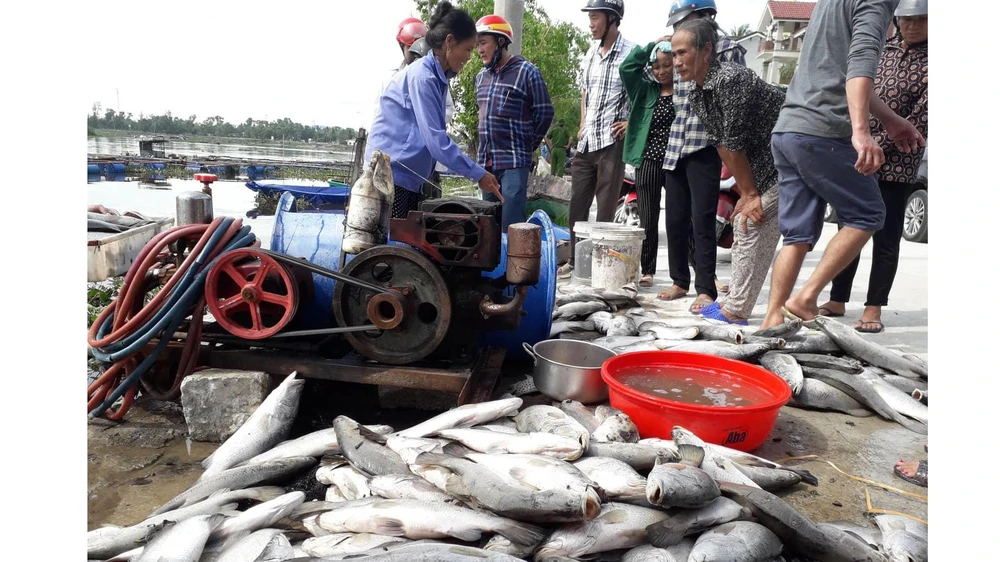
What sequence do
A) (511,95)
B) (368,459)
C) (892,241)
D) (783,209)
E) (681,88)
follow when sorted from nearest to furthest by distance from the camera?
(368,459)
(783,209)
(892,241)
(681,88)
(511,95)

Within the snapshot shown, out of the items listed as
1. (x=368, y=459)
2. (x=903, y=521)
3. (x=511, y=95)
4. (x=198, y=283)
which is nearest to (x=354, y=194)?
(x=198, y=283)

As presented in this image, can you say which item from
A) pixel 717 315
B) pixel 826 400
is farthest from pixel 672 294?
pixel 826 400

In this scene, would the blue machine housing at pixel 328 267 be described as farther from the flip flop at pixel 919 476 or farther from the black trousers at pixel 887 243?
the black trousers at pixel 887 243

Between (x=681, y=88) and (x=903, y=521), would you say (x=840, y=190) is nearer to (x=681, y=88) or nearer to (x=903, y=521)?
(x=681, y=88)

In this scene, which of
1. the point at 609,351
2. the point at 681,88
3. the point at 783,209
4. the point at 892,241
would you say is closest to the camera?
the point at 609,351

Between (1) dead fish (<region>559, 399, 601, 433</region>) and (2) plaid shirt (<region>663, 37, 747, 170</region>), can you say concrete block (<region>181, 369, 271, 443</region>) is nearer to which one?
(1) dead fish (<region>559, 399, 601, 433</region>)

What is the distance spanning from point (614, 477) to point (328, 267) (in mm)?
2137

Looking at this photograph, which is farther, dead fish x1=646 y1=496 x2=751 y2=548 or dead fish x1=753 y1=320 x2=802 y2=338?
dead fish x1=753 y1=320 x2=802 y2=338

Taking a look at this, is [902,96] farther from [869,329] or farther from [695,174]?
[869,329]

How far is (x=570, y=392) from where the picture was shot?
11.0 ft

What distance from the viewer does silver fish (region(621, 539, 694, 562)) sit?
199cm

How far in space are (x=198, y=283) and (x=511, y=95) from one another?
4.05m

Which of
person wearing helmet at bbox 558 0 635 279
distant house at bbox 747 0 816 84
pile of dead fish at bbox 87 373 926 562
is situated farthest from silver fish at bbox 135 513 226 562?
distant house at bbox 747 0 816 84

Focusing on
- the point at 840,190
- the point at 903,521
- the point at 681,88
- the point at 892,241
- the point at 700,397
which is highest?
the point at 681,88
